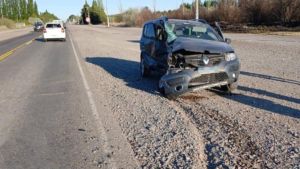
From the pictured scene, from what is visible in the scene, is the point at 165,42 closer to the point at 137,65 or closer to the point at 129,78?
the point at 129,78

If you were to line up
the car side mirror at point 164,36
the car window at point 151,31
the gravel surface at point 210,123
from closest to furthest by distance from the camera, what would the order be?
the gravel surface at point 210,123 < the car side mirror at point 164,36 < the car window at point 151,31

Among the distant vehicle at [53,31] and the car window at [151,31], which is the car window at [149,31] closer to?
the car window at [151,31]

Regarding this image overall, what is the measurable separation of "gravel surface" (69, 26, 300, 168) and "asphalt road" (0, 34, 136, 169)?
0.43 meters

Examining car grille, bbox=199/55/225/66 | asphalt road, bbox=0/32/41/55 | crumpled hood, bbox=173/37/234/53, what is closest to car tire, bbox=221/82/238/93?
car grille, bbox=199/55/225/66

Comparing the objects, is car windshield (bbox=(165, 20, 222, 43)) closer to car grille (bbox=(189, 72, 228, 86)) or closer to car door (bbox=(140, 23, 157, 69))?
car door (bbox=(140, 23, 157, 69))

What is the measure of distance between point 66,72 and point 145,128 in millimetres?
7595

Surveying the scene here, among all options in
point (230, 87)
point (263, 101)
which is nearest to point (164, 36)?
point (230, 87)

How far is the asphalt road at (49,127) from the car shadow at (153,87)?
165 cm

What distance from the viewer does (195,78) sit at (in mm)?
8500

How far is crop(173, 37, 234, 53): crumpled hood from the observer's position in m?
8.73

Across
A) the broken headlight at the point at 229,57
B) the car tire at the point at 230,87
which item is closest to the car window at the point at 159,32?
the broken headlight at the point at 229,57

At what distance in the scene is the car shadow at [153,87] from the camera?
25.3ft

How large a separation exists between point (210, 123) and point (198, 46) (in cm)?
263


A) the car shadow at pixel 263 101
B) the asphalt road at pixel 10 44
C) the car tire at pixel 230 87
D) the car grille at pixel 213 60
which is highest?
the car grille at pixel 213 60
